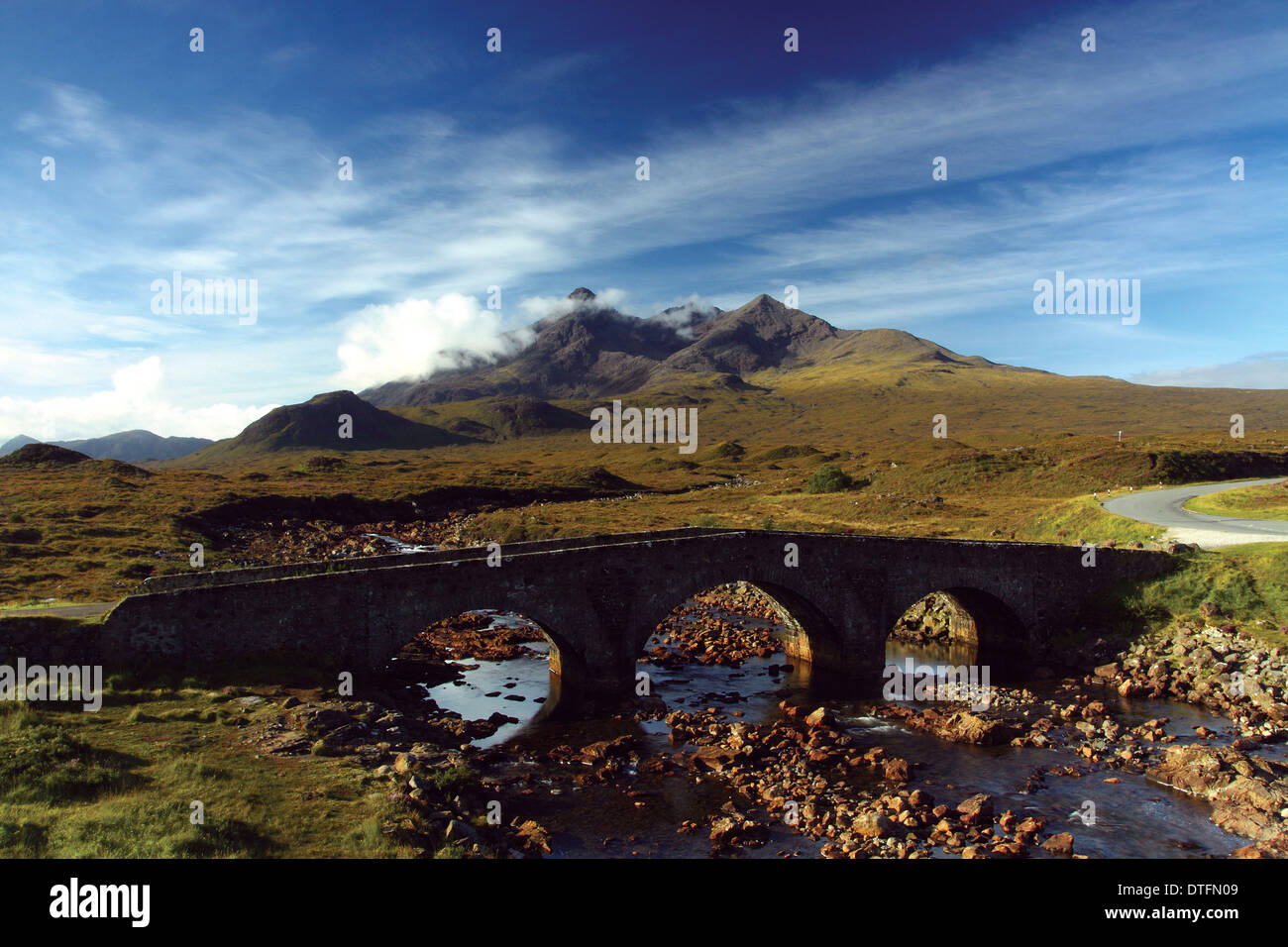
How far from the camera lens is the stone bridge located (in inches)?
850

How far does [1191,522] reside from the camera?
40.9m

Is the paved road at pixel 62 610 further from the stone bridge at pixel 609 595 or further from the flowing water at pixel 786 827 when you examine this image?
the flowing water at pixel 786 827

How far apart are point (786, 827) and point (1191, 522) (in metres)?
36.3

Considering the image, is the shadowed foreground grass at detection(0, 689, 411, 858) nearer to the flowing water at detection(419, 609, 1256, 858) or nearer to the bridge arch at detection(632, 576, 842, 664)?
the flowing water at detection(419, 609, 1256, 858)

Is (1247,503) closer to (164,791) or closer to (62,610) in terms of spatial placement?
(164,791)

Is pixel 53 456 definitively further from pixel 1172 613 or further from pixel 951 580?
pixel 1172 613

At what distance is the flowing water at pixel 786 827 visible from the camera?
17578mm

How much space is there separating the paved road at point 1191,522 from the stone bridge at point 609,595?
5.35m

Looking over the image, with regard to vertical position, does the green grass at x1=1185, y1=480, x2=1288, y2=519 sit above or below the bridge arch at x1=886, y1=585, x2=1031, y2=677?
above

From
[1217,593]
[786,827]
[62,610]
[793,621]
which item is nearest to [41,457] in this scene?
[62,610]

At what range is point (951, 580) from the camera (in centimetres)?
3228

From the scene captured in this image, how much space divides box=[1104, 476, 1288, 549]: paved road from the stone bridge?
211 inches

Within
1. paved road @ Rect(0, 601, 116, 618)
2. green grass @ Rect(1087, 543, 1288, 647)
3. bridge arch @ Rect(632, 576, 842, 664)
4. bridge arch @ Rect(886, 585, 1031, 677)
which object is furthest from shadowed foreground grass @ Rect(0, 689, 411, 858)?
green grass @ Rect(1087, 543, 1288, 647)
